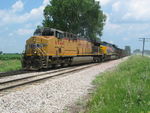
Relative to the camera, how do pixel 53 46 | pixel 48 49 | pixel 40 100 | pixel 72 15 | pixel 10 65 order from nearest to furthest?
pixel 40 100
pixel 48 49
pixel 53 46
pixel 10 65
pixel 72 15

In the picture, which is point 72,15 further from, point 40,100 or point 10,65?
point 40,100

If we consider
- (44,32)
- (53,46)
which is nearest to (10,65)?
(44,32)

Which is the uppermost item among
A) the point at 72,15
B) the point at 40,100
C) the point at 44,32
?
the point at 72,15

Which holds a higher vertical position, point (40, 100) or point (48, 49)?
point (48, 49)

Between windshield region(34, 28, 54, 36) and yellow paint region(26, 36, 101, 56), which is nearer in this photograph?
yellow paint region(26, 36, 101, 56)

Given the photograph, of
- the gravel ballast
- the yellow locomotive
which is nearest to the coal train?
the yellow locomotive

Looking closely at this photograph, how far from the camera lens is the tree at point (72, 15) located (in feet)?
157

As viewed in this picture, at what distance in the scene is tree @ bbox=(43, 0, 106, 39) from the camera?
157ft

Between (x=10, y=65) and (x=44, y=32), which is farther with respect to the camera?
(x=10, y=65)

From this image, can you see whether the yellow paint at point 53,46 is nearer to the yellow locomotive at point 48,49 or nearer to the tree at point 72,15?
the yellow locomotive at point 48,49

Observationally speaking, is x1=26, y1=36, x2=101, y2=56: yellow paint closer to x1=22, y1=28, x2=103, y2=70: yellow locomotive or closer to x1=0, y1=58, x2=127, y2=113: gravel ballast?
x1=22, y1=28, x2=103, y2=70: yellow locomotive

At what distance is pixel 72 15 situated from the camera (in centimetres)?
4844

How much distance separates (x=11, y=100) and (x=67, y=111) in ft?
7.25

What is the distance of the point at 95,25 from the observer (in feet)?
171
